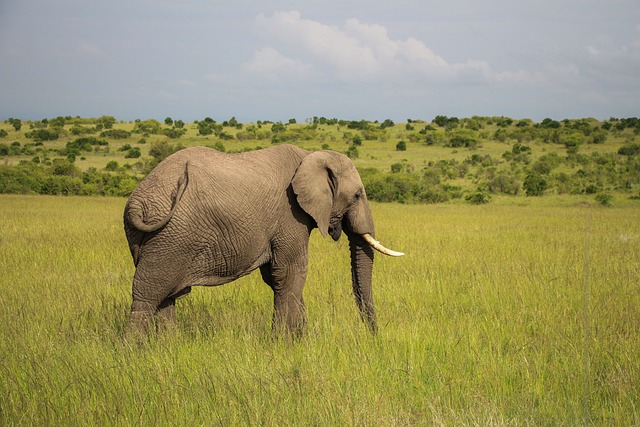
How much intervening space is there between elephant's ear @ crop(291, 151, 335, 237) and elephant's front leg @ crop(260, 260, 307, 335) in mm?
464

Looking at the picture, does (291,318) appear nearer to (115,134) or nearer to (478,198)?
(478,198)

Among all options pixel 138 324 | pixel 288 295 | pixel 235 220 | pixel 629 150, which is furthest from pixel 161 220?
pixel 629 150

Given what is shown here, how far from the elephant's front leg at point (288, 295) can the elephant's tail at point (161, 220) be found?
1153 millimetres

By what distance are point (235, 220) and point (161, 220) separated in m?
0.67

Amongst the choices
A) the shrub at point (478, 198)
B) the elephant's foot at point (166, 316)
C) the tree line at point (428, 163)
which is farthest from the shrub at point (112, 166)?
the elephant's foot at point (166, 316)

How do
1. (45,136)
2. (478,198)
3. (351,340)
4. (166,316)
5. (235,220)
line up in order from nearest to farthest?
(235,220) → (351,340) → (166,316) → (478,198) → (45,136)

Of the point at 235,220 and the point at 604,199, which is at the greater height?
the point at 235,220

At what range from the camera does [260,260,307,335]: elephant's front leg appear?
5.91 metres

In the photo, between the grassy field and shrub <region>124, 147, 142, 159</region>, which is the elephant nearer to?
the grassy field

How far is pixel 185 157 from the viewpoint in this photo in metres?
5.65

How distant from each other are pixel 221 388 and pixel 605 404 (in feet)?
9.14

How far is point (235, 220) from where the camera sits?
5.61m

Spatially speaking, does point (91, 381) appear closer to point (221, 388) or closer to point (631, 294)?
point (221, 388)

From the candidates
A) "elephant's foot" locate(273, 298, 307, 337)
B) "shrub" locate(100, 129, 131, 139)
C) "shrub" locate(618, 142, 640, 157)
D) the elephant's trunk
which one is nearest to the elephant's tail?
"elephant's foot" locate(273, 298, 307, 337)
